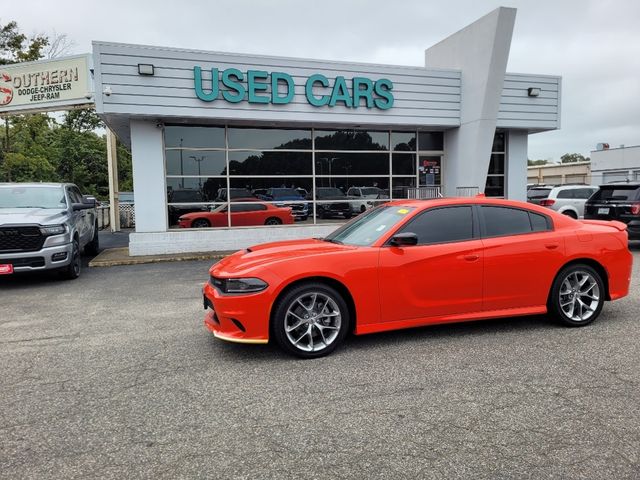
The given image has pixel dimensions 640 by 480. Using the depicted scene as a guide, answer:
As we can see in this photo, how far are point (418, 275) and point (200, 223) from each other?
9182 mm

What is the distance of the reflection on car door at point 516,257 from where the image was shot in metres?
5.33

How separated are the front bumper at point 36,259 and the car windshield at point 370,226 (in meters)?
5.73

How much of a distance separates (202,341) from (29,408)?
6.14ft

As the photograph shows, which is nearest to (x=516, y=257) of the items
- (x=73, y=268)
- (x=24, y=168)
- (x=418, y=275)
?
(x=418, y=275)

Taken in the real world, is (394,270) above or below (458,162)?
below

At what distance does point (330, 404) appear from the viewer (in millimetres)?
3754

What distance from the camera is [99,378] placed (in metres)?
4.38

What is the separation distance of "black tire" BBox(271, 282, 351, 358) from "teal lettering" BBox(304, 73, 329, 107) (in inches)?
350

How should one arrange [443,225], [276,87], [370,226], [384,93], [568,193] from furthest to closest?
1. [568,193]
2. [384,93]
3. [276,87]
4. [370,226]
5. [443,225]

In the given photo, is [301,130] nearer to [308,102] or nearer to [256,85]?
[308,102]

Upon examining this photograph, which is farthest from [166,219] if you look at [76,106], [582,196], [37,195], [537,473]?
[582,196]

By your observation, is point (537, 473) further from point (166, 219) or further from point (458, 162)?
point (458, 162)

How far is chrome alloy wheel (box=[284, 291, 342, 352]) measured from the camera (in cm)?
471

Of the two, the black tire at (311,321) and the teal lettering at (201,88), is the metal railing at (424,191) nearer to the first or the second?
the teal lettering at (201,88)
